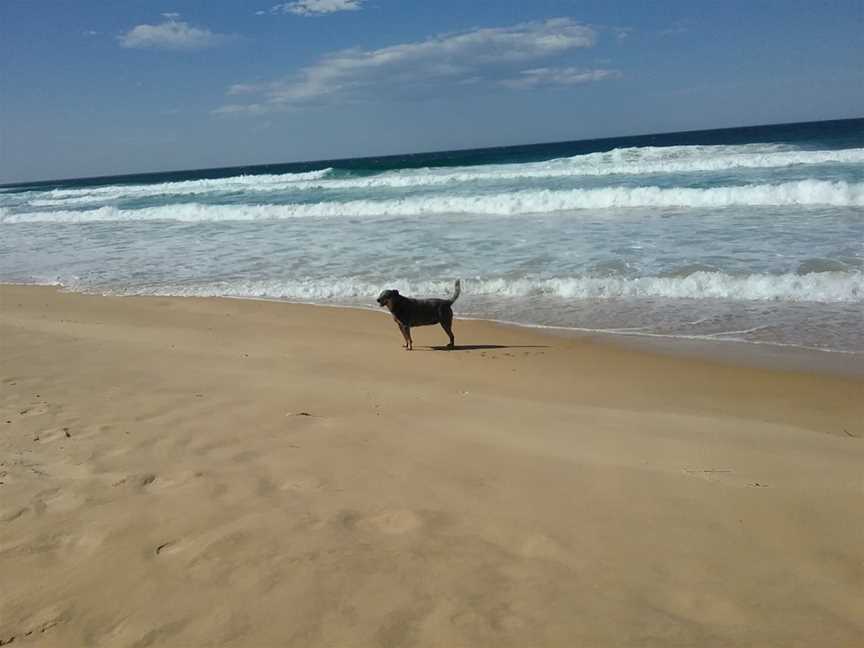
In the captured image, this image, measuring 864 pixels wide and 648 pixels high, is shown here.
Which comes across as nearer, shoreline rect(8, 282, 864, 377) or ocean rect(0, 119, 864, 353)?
shoreline rect(8, 282, 864, 377)

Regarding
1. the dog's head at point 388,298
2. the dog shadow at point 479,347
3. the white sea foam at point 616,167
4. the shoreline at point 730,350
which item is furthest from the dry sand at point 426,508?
the white sea foam at point 616,167

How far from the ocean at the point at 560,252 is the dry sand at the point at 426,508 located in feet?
8.63

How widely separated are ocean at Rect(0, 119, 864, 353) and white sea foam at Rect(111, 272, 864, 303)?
29mm

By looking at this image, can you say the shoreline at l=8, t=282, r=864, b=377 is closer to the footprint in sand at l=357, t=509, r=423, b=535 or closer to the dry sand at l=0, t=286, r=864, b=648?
the dry sand at l=0, t=286, r=864, b=648

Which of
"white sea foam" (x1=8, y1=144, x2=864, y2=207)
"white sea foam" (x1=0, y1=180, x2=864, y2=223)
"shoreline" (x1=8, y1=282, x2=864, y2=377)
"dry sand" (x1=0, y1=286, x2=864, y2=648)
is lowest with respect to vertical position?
"shoreline" (x1=8, y1=282, x2=864, y2=377)

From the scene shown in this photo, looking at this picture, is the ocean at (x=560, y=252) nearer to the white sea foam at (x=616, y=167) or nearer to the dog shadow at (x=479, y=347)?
the white sea foam at (x=616, y=167)

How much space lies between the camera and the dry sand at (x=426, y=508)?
2314 mm

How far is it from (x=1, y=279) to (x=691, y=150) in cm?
3239

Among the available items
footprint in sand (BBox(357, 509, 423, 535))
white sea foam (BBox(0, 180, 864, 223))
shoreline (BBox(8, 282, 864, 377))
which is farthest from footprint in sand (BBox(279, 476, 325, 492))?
white sea foam (BBox(0, 180, 864, 223))

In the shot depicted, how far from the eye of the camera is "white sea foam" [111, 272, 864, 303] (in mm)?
→ 8711

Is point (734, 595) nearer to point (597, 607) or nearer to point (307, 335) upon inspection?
point (597, 607)

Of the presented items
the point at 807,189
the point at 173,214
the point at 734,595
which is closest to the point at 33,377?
the point at 734,595

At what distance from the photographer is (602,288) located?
31.2 feet

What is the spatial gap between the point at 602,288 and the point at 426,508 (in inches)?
274
